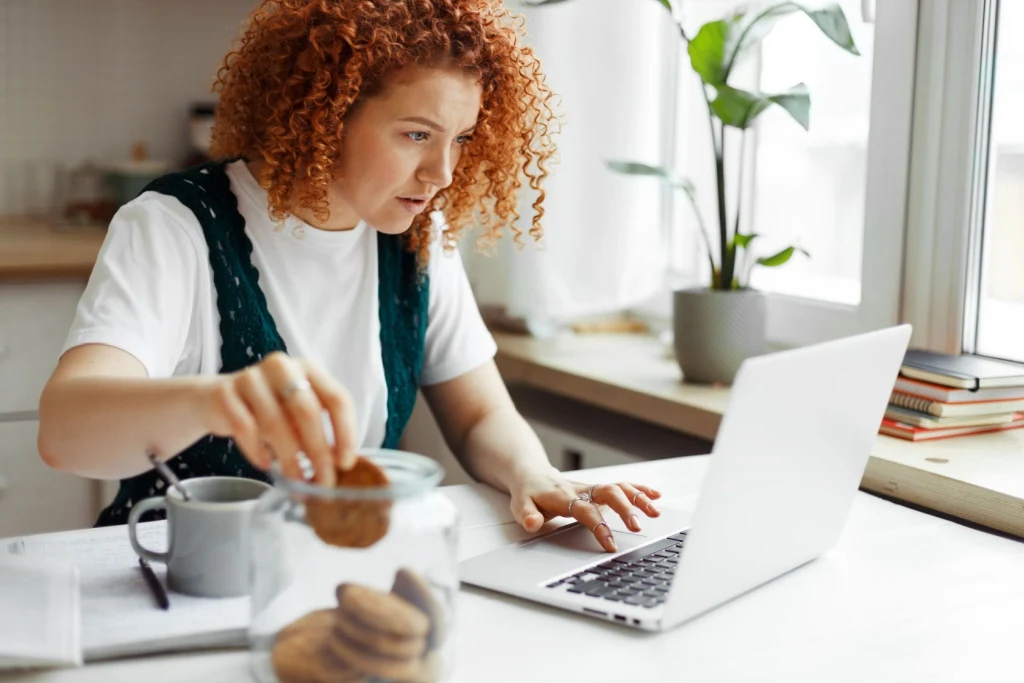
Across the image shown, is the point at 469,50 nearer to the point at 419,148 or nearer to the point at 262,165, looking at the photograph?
the point at 419,148

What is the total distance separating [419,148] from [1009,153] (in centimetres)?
86

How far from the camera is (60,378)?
99 cm

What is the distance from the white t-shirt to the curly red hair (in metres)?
0.06

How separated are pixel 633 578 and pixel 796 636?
15 centimetres

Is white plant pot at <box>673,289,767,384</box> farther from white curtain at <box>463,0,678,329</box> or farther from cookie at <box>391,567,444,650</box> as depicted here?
cookie at <box>391,567,444,650</box>

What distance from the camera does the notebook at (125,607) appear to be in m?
0.80

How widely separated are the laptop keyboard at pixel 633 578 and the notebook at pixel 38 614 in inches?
14.5

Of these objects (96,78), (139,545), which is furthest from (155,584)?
(96,78)

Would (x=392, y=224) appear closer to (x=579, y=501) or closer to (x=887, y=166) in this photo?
(x=579, y=501)

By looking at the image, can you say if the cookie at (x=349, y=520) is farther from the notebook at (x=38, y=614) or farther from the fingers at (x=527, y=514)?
the fingers at (x=527, y=514)

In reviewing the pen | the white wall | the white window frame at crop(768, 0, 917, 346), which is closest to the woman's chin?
the pen

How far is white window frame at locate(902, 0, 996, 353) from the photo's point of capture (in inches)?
61.9

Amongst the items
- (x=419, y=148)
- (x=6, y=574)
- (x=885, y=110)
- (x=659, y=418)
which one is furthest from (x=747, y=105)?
(x=6, y=574)

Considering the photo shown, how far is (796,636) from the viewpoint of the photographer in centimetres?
86
